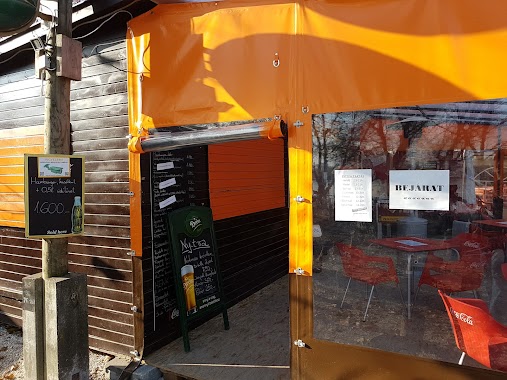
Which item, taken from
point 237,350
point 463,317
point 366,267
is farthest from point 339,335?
point 237,350

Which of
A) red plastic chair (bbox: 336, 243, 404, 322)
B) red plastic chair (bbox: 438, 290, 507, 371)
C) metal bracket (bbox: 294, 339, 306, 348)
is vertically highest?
red plastic chair (bbox: 336, 243, 404, 322)

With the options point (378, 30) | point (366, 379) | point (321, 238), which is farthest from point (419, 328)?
point (378, 30)

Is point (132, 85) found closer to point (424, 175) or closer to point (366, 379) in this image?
point (424, 175)

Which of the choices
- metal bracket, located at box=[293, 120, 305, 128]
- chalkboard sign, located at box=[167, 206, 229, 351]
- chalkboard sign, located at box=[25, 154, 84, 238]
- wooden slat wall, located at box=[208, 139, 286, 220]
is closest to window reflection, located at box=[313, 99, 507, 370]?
metal bracket, located at box=[293, 120, 305, 128]

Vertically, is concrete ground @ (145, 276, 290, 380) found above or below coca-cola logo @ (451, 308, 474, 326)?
below

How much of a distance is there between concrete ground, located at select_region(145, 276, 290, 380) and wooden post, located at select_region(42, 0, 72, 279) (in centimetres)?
153

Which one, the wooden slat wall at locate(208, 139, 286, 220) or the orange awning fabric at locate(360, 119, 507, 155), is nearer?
the orange awning fabric at locate(360, 119, 507, 155)

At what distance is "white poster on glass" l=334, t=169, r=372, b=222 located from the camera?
3121 mm

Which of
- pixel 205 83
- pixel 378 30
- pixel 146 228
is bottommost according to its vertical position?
pixel 146 228

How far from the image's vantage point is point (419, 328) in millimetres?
3004

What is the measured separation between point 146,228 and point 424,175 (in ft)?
9.19

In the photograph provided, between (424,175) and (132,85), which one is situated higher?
(132,85)

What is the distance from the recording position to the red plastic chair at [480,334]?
2670mm

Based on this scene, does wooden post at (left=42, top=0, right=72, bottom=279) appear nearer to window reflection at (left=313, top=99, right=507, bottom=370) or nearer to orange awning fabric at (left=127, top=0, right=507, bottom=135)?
orange awning fabric at (left=127, top=0, right=507, bottom=135)
